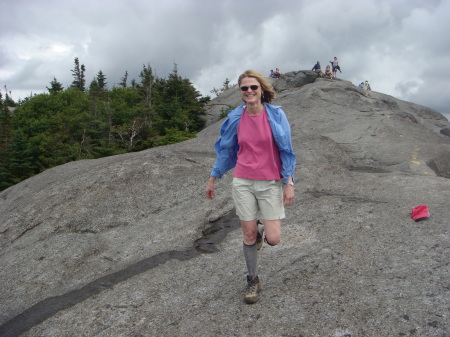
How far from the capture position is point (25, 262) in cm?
582

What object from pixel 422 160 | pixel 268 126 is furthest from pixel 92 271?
pixel 422 160

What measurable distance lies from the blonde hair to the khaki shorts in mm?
879

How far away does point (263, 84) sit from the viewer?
12.4 ft

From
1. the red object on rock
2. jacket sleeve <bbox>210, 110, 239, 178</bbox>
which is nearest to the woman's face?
jacket sleeve <bbox>210, 110, 239, 178</bbox>

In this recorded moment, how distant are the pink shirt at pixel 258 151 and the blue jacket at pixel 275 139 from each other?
64 mm

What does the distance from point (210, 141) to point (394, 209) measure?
23.6 ft

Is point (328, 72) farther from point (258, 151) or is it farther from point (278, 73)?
point (258, 151)

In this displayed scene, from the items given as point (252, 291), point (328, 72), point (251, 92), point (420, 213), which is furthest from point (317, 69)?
point (252, 291)

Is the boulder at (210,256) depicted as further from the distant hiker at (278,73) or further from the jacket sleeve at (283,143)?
the distant hiker at (278,73)

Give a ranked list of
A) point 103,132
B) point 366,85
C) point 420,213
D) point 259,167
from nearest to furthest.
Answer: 1. point 259,167
2. point 420,213
3. point 366,85
4. point 103,132

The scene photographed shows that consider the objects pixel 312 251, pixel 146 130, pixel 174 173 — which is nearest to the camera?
pixel 312 251

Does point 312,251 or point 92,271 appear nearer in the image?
point 312,251

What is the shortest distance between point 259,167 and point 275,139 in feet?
1.06

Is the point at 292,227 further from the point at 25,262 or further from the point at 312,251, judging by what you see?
the point at 25,262
